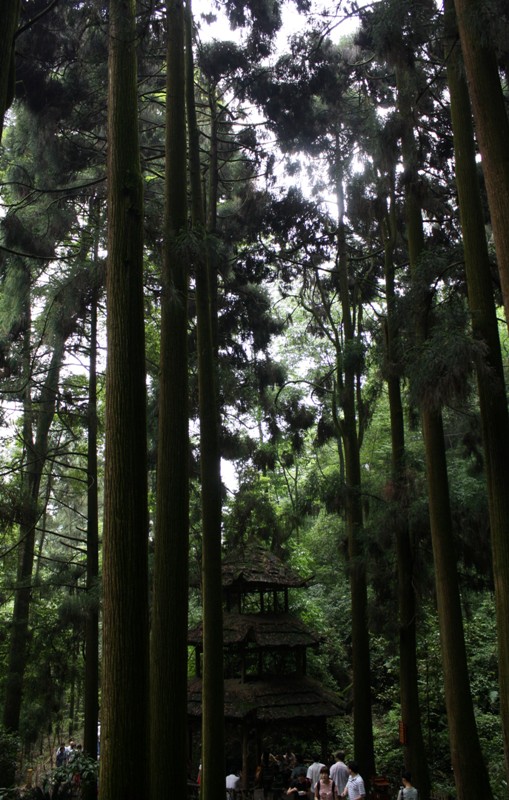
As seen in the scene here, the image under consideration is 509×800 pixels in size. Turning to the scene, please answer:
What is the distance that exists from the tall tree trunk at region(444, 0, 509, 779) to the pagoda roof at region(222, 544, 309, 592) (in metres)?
10.1

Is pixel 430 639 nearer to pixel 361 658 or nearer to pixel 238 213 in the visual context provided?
pixel 361 658

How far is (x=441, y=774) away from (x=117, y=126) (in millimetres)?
16410

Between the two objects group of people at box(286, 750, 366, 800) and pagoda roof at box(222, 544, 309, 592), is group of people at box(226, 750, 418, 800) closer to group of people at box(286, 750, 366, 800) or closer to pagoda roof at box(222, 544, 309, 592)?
group of people at box(286, 750, 366, 800)

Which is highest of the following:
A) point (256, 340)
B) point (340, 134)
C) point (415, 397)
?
point (340, 134)

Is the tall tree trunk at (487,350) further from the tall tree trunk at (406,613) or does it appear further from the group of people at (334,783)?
the group of people at (334,783)

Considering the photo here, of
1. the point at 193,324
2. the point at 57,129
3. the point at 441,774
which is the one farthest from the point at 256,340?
the point at 441,774

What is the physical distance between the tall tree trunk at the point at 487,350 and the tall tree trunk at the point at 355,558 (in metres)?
6.70

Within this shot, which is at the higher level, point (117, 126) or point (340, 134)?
point (340, 134)

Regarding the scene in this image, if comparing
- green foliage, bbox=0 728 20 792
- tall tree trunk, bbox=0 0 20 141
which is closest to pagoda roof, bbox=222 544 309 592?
green foliage, bbox=0 728 20 792

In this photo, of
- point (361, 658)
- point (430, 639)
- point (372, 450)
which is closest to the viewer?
point (361, 658)

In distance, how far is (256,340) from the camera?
52.6 feet

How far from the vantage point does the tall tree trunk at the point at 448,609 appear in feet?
27.8

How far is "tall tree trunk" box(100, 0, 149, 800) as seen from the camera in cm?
521

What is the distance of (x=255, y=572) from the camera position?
55.4 ft
